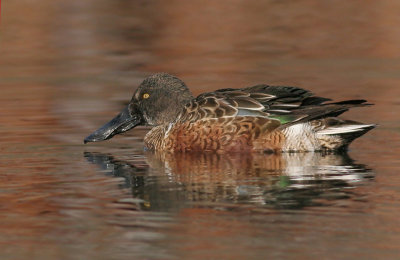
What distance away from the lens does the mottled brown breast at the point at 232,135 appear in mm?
9703

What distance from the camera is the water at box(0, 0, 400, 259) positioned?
6336 millimetres

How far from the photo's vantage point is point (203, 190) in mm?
7844

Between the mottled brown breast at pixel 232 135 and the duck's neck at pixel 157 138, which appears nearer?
the mottled brown breast at pixel 232 135

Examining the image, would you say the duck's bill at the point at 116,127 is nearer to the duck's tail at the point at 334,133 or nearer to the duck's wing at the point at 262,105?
the duck's wing at the point at 262,105

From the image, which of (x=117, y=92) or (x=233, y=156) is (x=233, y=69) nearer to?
(x=117, y=92)

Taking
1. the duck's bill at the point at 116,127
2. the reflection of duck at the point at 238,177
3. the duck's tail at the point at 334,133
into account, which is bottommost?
the reflection of duck at the point at 238,177

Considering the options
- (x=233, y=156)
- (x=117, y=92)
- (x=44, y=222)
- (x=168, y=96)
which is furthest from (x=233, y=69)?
(x=44, y=222)

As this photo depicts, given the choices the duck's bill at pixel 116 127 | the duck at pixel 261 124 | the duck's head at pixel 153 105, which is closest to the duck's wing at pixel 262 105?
the duck at pixel 261 124

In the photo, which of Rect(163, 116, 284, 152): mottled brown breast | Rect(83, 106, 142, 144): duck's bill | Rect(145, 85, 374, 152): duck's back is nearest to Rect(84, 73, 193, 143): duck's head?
Rect(83, 106, 142, 144): duck's bill

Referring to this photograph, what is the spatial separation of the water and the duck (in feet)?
0.60

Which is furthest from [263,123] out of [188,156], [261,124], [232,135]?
[188,156]

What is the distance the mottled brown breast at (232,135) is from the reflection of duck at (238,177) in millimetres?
119

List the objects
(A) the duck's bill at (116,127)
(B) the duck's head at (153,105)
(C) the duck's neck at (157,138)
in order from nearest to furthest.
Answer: (C) the duck's neck at (157,138) → (A) the duck's bill at (116,127) → (B) the duck's head at (153,105)

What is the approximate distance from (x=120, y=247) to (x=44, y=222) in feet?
3.12
